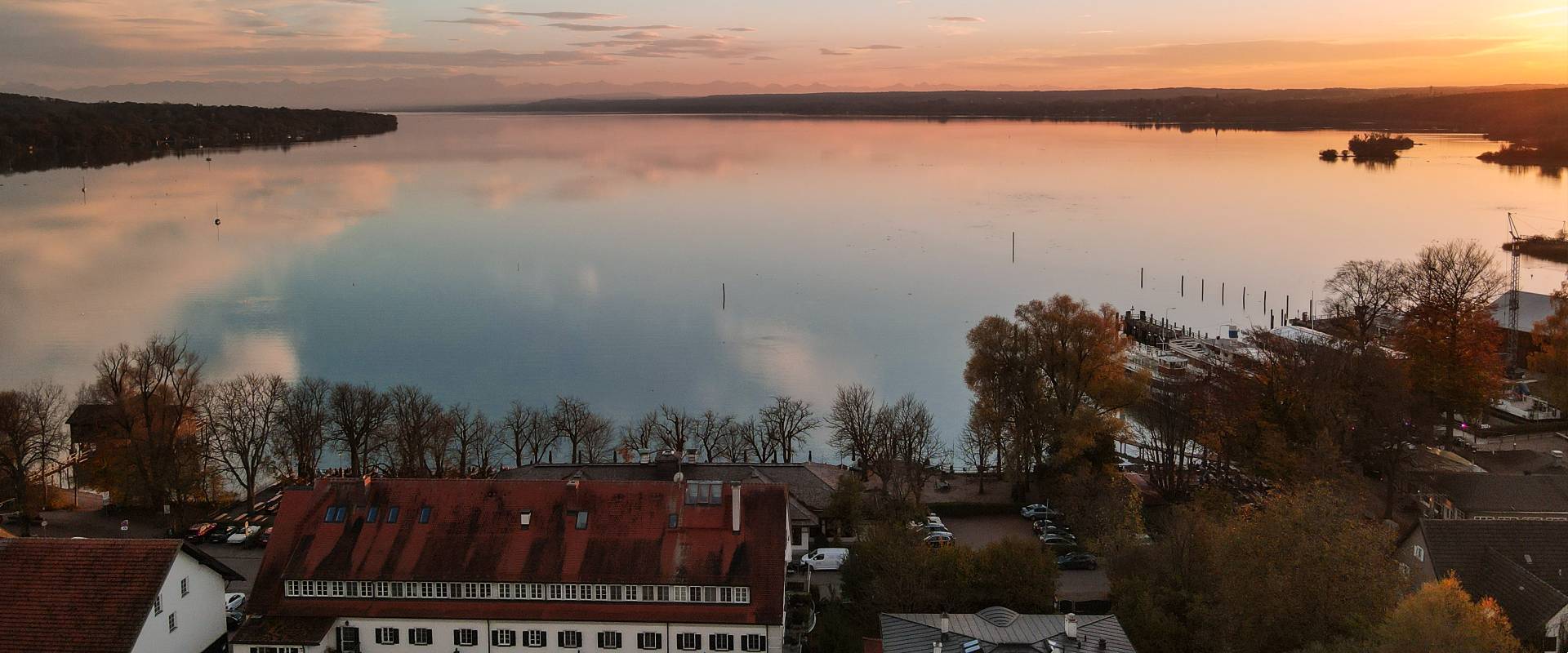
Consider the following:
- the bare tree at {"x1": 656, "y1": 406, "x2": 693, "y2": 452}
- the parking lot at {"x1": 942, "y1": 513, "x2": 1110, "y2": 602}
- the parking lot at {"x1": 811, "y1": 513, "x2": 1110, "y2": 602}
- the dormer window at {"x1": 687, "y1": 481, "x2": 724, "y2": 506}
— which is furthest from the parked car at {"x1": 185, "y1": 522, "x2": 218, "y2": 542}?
the parking lot at {"x1": 942, "y1": 513, "x2": 1110, "y2": 602}

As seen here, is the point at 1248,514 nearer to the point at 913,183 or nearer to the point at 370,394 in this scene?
the point at 370,394

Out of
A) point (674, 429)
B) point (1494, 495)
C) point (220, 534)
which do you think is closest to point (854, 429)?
point (674, 429)

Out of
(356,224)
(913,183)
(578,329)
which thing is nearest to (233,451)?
(578,329)

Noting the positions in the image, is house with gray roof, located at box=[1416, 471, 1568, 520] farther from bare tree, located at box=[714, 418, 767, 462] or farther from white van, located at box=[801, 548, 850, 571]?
bare tree, located at box=[714, 418, 767, 462]

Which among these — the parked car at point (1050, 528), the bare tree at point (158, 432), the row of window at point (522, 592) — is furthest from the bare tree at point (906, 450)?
the bare tree at point (158, 432)

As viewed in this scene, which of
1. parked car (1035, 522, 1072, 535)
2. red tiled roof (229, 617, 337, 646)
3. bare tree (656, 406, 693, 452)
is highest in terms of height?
red tiled roof (229, 617, 337, 646)

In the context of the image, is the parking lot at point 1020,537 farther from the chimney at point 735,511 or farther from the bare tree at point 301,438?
the bare tree at point 301,438

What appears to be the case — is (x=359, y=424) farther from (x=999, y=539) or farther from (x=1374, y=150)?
(x=1374, y=150)
